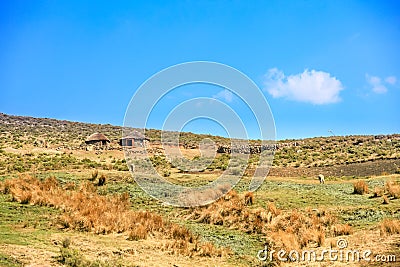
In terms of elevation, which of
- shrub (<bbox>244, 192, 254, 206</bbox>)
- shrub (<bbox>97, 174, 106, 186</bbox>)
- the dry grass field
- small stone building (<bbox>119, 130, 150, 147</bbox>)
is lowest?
the dry grass field

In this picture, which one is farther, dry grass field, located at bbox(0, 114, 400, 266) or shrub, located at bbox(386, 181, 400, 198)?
shrub, located at bbox(386, 181, 400, 198)

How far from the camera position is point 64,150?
1811 inches

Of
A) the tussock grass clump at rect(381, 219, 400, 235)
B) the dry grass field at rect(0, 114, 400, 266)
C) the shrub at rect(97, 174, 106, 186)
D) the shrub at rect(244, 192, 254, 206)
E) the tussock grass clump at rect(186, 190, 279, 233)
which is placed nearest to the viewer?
the dry grass field at rect(0, 114, 400, 266)

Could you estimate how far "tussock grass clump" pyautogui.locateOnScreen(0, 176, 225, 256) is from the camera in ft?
38.2

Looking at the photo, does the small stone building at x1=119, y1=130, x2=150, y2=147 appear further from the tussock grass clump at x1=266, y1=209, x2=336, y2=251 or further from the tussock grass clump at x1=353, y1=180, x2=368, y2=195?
the tussock grass clump at x1=266, y1=209, x2=336, y2=251

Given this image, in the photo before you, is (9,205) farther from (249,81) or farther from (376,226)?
(376,226)

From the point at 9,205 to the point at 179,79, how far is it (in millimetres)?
7448

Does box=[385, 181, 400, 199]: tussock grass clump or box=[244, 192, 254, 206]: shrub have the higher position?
box=[385, 181, 400, 199]: tussock grass clump

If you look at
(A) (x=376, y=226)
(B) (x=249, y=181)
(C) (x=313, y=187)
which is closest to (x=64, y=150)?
(B) (x=249, y=181)

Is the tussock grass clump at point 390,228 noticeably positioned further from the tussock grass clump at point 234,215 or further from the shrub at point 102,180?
the shrub at point 102,180

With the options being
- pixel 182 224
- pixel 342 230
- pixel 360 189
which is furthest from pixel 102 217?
pixel 360 189

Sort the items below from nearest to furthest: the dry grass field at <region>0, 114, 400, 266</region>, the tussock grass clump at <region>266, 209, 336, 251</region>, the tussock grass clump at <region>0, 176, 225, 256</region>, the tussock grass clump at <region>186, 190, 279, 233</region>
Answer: the dry grass field at <region>0, 114, 400, 266</region> < the tussock grass clump at <region>266, 209, 336, 251</region> < the tussock grass clump at <region>0, 176, 225, 256</region> < the tussock grass clump at <region>186, 190, 279, 233</region>

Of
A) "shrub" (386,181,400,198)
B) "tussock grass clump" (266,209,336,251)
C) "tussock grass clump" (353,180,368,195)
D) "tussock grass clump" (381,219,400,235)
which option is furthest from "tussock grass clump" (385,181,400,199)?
"tussock grass clump" (381,219,400,235)

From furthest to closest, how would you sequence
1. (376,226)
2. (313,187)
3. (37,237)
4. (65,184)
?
(313,187)
(65,184)
(376,226)
(37,237)
